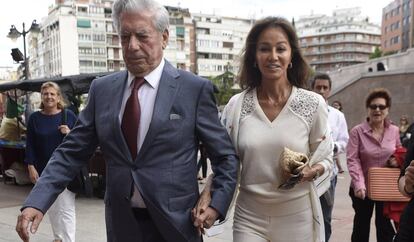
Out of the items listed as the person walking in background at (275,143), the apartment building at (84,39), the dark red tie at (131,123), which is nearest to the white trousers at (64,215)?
the person walking in background at (275,143)

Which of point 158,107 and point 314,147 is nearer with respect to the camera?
point 158,107

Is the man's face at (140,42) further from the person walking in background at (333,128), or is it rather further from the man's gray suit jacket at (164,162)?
the person walking in background at (333,128)

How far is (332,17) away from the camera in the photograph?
128375mm

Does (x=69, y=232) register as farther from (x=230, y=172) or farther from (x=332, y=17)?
(x=332, y=17)

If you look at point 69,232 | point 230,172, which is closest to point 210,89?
point 230,172

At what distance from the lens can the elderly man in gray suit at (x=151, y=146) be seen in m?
2.03

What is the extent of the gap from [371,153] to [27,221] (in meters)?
3.37

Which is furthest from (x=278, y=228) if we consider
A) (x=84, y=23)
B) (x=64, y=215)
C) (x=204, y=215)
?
(x=84, y=23)

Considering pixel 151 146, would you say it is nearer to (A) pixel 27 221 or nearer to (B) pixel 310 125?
(A) pixel 27 221

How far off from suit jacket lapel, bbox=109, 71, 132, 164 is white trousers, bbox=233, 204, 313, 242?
84 cm

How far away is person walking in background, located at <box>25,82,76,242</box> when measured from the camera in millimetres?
4660

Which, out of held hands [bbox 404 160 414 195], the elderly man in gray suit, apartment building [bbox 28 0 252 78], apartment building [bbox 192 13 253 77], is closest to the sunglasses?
held hands [bbox 404 160 414 195]

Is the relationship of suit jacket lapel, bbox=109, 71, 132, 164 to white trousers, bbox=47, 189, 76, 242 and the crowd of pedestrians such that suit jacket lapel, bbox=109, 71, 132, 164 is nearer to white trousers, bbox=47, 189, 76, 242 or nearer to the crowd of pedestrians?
the crowd of pedestrians

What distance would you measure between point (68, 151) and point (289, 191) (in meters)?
A: 1.22
